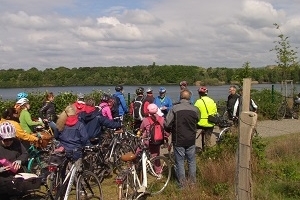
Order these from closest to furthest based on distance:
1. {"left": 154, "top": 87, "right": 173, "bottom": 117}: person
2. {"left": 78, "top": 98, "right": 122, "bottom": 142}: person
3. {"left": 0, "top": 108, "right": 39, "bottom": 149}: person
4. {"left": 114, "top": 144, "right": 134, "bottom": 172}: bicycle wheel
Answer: {"left": 0, "top": 108, "right": 39, "bottom": 149}: person → {"left": 78, "top": 98, "right": 122, "bottom": 142}: person → {"left": 114, "top": 144, "right": 134, "bottom": 172}: bicycle wheel → {"left": 154, "top": 87, "right": 173, "bottom": 117}: person

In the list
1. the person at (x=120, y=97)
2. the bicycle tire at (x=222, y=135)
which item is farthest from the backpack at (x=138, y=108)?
the bicycle tire at (x=222, y=135)

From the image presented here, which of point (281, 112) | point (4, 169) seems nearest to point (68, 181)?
point (4, 169)

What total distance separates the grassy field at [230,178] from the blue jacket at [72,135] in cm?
143

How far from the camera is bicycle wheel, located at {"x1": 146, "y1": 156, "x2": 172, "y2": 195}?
8.37 meters

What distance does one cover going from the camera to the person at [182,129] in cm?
819

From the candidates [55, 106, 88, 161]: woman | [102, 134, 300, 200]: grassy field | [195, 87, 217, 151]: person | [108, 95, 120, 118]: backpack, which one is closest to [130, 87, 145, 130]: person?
[108, 95, 120, 118]: backpack

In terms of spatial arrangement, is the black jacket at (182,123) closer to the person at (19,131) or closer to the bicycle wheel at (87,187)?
the bicycle wheel at (87,187)

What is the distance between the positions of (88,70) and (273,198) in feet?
68.6

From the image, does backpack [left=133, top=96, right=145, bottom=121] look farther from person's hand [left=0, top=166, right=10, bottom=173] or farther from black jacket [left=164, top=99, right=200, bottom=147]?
person's hand [left=0, top=166, right=10, bottom=173]

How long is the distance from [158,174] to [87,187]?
189 centimetres

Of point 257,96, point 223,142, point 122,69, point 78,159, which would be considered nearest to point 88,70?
point 122,69

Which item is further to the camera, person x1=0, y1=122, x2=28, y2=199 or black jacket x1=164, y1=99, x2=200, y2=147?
black jacket x1=164, y1=99, x2=200, y2=147

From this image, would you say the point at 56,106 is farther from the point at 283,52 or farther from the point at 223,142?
the point at 283,52

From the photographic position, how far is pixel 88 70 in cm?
2688
